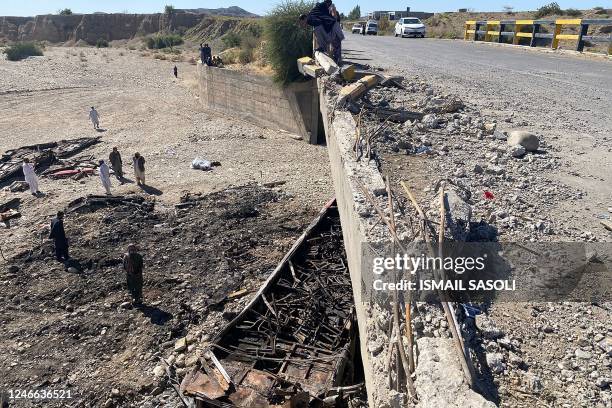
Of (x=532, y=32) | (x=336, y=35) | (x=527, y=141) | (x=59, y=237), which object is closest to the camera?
(x=527, y=141)

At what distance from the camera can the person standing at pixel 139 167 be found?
44.0ft

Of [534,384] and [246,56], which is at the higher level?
[246,56]

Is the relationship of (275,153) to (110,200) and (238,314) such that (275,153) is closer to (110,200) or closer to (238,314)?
(110,200)

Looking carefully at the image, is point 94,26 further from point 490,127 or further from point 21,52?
point 490,127

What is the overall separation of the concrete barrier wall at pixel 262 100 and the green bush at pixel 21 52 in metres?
31.5

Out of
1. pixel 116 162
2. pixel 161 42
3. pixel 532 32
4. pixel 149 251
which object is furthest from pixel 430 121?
pixel 161 42

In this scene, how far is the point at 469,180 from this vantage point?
6.45 metres

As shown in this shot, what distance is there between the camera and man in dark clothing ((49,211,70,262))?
30.9 feet

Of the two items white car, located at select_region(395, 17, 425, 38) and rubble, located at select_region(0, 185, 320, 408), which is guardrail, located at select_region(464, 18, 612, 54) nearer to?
white car, located at select_region(395, 17, 425, 38)

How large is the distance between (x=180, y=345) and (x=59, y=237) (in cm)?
431

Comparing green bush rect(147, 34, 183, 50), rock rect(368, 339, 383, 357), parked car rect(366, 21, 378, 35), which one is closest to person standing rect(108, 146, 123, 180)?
rock rect(368, 339, 383, 357)

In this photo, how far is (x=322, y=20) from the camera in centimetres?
1270

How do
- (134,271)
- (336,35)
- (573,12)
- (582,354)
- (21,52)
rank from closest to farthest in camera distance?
(582,354) → (134,271) → (336,35) → (573,12) → (21,52)

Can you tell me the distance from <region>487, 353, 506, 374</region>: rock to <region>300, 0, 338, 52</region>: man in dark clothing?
10829 millimetres
